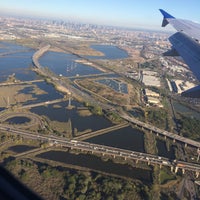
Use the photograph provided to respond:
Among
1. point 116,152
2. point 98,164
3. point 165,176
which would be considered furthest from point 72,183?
point 165,176

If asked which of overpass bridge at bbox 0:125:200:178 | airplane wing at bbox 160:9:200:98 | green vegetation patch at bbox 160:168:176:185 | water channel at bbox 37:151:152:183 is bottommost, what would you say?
water channel at bbox 37:151:152:183

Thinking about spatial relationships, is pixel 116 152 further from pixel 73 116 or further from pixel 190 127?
pixel 190 127

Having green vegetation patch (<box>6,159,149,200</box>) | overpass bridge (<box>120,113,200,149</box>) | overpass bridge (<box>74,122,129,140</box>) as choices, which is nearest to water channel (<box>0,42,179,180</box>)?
overpass bridge (<box>74,122,129,140</box>)

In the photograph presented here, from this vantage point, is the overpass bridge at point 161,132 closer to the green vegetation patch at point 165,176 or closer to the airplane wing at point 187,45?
the green vegetation patch at point 165,176

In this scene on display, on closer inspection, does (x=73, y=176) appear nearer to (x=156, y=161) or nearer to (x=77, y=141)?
(x=77, y=141)

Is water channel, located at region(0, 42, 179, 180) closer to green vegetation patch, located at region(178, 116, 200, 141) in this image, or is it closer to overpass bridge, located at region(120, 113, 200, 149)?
overpass bridge, located at region(120, 113, 200, 149)

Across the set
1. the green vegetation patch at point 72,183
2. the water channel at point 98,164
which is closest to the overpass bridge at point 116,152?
the water channel at point 98,164
